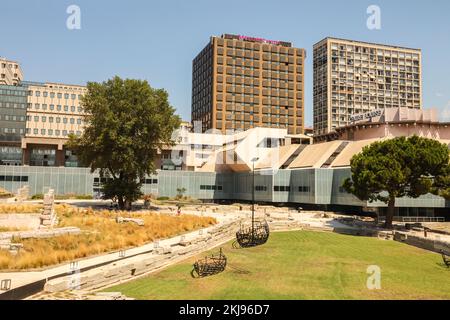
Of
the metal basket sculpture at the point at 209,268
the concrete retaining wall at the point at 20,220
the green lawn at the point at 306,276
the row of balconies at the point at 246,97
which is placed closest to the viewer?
the green lawn at the point at 306,276

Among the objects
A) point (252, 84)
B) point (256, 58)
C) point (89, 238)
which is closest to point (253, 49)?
point (256, 58)

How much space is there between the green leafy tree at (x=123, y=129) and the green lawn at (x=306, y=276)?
99.7ft

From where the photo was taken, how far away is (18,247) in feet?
87.6

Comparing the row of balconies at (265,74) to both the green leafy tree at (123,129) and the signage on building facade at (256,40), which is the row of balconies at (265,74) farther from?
the green leafy tree at (123,129)

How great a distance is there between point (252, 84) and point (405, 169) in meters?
107

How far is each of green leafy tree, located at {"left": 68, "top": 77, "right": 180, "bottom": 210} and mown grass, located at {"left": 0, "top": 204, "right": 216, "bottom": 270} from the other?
1452 centimetres

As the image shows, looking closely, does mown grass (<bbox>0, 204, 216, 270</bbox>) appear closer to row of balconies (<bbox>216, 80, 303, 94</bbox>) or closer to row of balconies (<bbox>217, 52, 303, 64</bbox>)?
row of balconies (<bbox>216, 80, 303, 94</bbox>)

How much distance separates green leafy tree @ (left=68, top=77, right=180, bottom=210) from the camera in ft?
198

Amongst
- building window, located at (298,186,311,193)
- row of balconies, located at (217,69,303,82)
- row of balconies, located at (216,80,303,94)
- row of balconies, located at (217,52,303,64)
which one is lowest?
building window, located at (298,186,311,193)

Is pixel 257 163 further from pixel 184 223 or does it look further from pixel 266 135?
pixel 184 223

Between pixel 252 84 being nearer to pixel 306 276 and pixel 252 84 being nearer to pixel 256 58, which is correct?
pixel 256 58

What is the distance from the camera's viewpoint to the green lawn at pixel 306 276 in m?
22.1

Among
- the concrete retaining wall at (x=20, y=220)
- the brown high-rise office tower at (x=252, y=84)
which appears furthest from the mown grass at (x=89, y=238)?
the brown high-rise office tower at (x=252, y=84)

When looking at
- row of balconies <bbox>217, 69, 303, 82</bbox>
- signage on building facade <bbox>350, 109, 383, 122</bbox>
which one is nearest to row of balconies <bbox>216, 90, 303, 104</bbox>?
row of balconies <bbox>217, 69, 303, 82</bbox>
